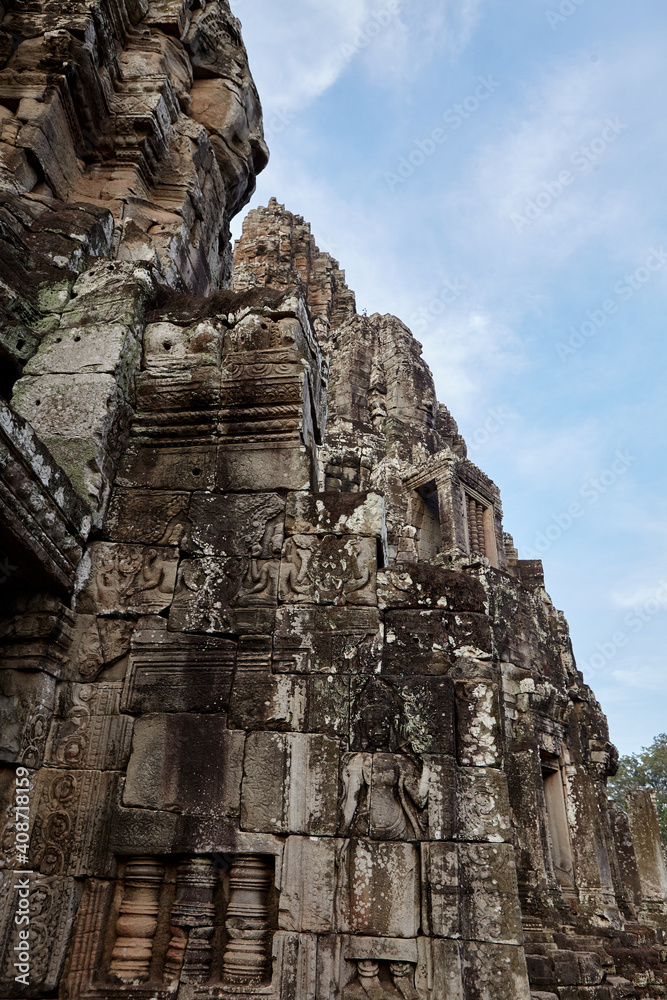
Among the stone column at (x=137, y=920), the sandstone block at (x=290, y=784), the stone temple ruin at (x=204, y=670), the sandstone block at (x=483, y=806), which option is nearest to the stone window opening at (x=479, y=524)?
the stone temple ruin at (x=204, y=670)

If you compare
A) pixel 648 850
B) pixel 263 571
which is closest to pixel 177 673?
pixel 263 571

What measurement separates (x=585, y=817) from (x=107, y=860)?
11.7 m

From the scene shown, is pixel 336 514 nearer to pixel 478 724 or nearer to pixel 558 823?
pixel 478 724

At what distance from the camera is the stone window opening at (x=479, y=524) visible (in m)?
23.2

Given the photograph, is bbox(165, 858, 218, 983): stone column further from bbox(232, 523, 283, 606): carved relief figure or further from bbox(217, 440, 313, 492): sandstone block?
bbox(217, 440, 313, 492): sandstone block

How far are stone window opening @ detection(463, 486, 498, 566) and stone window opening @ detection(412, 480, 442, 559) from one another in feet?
3.60

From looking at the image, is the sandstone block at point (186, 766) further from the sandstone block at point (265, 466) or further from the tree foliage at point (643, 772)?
the tree foliage at point (643, 772)

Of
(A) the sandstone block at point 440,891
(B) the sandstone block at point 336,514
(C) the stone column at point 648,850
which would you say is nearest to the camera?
(A) the sandstone block at point 440,891

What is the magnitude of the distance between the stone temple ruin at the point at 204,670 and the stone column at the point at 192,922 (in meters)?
0.01

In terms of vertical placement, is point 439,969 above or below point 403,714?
below

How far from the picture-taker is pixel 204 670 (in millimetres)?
3865

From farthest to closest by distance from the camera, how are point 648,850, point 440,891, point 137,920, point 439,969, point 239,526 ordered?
point 648,850 → point 239,526 → point 137,920 → point 440,891 → point 439,969

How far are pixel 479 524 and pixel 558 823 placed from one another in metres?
12.4

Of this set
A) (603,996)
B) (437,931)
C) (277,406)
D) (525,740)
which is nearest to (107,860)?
(437,931)
